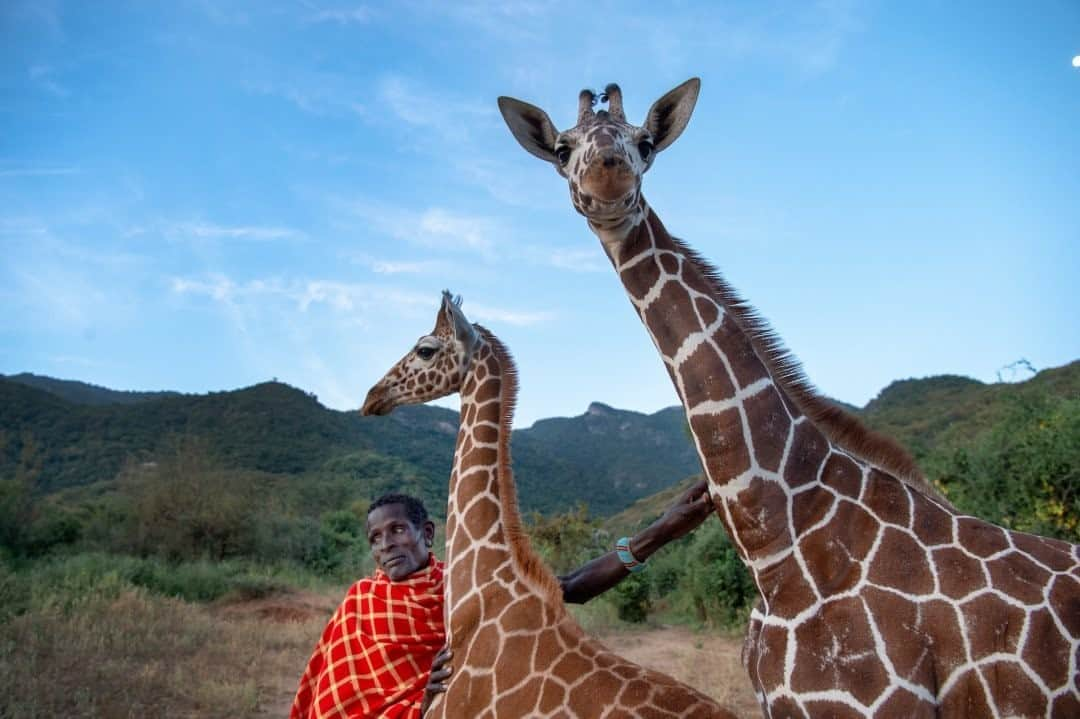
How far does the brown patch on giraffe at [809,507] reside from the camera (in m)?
2.66

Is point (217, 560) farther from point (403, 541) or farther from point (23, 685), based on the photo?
point (403, 541)

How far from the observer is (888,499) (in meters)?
2.71

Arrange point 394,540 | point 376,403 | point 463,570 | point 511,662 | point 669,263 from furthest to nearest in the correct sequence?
point 376,403 → point 394,540 → point 463,570 → point 511,662 → point 669,263

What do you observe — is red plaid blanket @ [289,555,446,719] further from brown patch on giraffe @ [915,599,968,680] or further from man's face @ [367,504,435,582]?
brown patch on giraffe @ [915,599,968,680]

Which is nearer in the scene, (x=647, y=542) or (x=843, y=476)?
(x=843, y=476)

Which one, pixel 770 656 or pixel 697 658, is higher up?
pixel 770 656

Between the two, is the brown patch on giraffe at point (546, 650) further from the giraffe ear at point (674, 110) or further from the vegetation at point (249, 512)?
the giraffe ear at point (674, 110)

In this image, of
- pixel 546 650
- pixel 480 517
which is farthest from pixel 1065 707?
pixel 480 517

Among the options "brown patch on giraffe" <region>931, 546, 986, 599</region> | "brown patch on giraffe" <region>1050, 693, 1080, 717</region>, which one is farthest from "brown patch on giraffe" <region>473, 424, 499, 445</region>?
"brown patch on giraffe" <region>1050, 693, 1080, 717</region>

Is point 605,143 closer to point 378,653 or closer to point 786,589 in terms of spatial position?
point 786,589

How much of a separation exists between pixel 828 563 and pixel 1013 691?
60 centimetres

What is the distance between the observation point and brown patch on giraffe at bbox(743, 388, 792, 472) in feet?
9.08

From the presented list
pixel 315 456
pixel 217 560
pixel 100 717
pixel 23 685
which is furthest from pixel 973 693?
pixel 315 456

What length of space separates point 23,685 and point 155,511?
15711 mm
